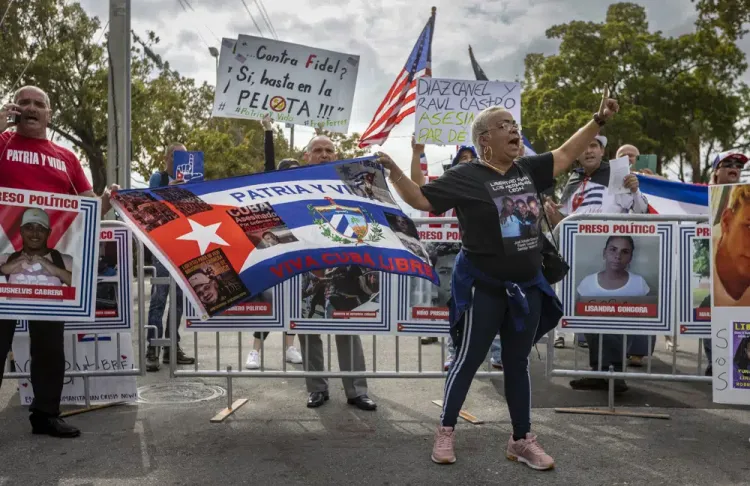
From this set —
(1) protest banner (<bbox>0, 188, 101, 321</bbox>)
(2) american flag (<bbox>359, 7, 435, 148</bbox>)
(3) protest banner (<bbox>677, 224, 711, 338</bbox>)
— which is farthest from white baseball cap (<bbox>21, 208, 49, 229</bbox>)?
(2) american flag (<bbox>359, 7, 435, 148</bbox>)

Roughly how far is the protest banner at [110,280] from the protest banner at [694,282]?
390 cm

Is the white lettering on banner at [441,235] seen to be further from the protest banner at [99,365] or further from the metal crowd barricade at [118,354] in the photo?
the protest banner at [99,365]

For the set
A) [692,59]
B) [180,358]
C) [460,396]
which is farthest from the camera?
[692,59]

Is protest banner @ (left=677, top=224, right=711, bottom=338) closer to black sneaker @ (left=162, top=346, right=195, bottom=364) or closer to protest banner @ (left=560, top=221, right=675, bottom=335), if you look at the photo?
protest banner @ (left=560, top=221, right=675, bottom=335)

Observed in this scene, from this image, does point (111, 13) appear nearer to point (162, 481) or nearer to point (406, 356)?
point (406, 356)

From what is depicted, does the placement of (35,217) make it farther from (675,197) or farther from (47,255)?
(675,197)

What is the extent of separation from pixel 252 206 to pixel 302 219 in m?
0.31

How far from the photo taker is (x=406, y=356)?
25.2 feet

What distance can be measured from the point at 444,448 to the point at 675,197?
3.94 m

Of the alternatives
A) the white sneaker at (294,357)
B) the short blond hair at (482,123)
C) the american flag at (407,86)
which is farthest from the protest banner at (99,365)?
the american flag at (407,86)

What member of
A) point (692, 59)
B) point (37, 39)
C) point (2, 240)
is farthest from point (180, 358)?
point (692, 59)

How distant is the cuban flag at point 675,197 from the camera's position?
6852 millimetres

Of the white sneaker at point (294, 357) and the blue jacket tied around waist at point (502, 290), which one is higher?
the blue jacket tied around waist at point (502, 290)

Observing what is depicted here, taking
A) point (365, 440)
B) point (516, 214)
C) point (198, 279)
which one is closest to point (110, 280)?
point (198, 279)
